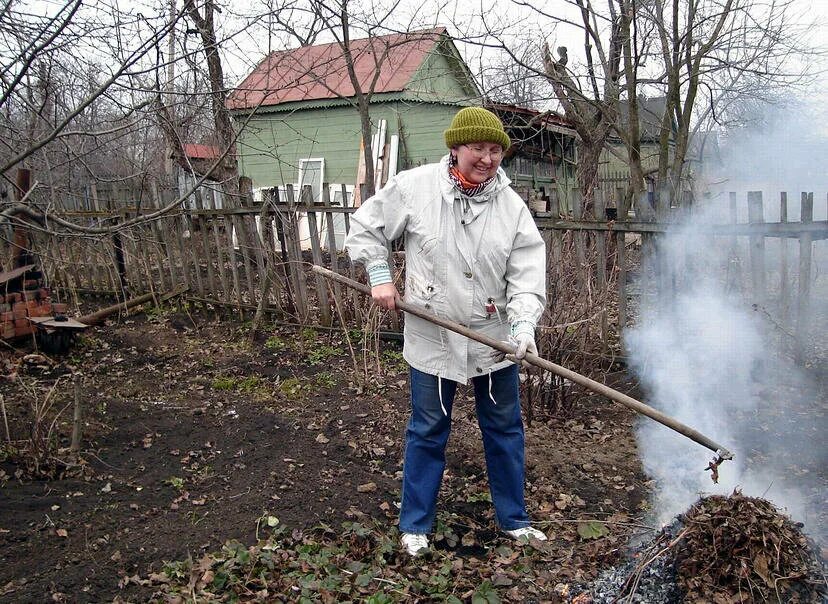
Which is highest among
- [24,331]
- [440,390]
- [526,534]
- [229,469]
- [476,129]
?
[476,129]

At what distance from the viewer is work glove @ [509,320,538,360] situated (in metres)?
2.80

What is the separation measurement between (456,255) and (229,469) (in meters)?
2.08

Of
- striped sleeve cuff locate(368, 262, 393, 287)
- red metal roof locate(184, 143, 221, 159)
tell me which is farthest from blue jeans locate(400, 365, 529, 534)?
red metal roof locate(184, 143, 221, 159)

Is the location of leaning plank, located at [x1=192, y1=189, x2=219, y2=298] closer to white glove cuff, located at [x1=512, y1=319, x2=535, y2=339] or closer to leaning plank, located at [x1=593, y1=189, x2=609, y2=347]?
leaning plank, located at [x1=593, y1=189, x2=609, y2=347]

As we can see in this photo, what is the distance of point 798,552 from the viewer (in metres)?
2.66

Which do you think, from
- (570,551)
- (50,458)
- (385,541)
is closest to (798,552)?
(570,551)

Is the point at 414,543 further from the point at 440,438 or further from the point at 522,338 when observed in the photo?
the point at 522,338

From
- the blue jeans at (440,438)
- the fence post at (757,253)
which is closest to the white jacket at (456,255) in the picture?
the blue jeans at (440,438)

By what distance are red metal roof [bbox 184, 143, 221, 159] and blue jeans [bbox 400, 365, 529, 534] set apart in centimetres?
610

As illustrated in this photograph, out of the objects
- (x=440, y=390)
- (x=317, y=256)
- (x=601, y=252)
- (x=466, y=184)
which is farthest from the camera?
(x=317, y=256)

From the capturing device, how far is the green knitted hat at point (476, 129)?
9.32 feet

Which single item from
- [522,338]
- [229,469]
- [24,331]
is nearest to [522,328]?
[522,338]

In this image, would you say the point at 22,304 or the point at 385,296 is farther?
the point at 22,304

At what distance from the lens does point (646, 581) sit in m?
2.76
